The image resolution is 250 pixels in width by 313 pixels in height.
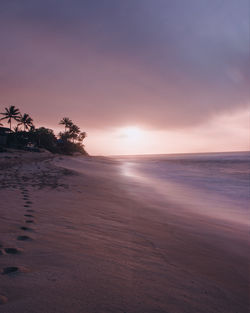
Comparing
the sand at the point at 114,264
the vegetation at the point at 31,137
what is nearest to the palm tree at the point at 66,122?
the vegetation at the point at 31,137

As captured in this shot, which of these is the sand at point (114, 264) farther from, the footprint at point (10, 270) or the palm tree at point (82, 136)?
the palm tree at point (82, 136)

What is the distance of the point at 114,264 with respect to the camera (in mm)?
2588

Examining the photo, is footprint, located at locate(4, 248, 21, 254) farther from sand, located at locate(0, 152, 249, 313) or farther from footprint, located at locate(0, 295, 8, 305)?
footprint, located at locate(0, 295, 8, 305)

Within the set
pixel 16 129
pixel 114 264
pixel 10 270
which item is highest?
pixel 16 129

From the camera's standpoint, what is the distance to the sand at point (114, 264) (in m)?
1.90

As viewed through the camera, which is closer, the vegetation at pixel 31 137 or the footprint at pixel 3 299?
the footprint at pixel 3 299

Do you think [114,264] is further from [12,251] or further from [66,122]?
[66,122]

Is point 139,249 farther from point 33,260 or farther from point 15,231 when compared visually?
point 15,231

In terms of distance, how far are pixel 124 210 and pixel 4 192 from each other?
365cm

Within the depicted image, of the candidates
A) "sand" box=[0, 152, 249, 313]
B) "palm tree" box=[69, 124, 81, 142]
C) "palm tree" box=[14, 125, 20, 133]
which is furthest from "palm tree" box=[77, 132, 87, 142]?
"sand" box=[0, 152, 249, 313]

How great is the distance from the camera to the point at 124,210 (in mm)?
5691

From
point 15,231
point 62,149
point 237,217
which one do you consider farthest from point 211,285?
point 62,149

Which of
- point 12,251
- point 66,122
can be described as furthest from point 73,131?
point 12,251

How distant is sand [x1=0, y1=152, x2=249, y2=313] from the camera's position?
1.90 m
